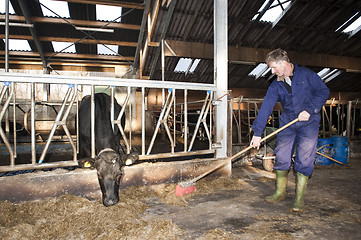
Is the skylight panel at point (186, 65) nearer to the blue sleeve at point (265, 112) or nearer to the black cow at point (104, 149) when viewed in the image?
the black cow at point (104, 149)

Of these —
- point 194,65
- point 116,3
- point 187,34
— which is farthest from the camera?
point 194,65

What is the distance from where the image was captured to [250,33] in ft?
31.7

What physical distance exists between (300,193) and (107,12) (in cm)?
922

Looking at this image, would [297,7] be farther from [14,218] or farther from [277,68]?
[14,218]

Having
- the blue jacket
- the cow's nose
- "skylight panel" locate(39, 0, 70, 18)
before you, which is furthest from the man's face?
"skylight panel" locate(39, 0, 70, 18)

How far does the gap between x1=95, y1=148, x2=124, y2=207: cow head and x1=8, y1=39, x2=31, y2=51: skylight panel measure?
11.1 m

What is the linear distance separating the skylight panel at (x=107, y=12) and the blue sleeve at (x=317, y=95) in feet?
25.7

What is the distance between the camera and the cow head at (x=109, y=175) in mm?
2768

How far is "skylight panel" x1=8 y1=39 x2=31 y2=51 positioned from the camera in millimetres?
10697

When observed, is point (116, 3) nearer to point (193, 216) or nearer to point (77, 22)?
point (77, 22)

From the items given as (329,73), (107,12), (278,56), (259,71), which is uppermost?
(107,12)

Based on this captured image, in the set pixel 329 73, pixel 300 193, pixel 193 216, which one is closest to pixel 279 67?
pixel 300 193

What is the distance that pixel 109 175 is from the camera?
286cm

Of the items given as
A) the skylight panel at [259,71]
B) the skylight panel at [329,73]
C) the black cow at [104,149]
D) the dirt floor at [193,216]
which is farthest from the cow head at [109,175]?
the skylight panel at [329,73]
